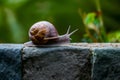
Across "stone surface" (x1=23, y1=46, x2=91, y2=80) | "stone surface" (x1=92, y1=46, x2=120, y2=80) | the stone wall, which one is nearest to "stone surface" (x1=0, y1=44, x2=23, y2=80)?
the stone wall

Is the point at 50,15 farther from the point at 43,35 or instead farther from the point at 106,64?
the point at 106,64

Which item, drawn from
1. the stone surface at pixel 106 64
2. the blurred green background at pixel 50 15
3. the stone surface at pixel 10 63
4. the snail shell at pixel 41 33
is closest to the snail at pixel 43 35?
the snail shell at pixel 41 33

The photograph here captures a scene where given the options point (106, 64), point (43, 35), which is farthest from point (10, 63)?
point (106, 64)

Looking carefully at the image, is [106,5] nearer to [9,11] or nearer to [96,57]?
[9,11]

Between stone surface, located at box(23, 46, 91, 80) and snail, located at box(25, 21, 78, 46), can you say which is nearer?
stone surface, located at box(23, 46, 91, 80)

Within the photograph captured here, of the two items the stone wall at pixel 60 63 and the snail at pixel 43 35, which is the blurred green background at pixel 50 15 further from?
the stone wall at pixel 60 63

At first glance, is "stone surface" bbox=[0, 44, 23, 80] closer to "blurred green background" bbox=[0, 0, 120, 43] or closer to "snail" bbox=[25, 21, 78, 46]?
"snail" bbox=[25, 21, 78, 46]
